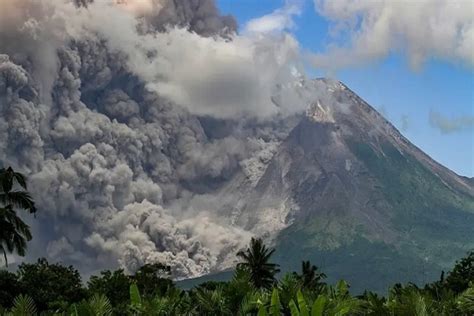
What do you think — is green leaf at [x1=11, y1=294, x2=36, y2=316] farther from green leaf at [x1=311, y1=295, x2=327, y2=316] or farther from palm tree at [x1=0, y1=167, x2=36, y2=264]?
palm tree at [x1=0, y1=167, x2=36, y2=264]

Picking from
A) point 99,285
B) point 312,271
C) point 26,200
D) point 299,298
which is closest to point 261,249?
point 312,271

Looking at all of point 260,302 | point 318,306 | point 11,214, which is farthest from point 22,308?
point 11,214

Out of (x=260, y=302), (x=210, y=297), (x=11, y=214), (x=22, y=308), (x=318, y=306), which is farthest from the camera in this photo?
(x=11, y=214)

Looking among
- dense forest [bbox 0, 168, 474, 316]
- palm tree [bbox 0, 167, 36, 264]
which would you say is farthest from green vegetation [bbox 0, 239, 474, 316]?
palm tree [bbox 0, 167, 36, 264]

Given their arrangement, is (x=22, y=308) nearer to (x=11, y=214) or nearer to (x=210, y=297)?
(x=210, y=297)

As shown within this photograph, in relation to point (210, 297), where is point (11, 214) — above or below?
above

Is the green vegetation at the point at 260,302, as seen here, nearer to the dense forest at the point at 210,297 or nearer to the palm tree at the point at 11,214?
the dense forest at the point at 210,297

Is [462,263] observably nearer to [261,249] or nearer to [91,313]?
[261,249]

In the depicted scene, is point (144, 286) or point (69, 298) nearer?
point (69, 298)

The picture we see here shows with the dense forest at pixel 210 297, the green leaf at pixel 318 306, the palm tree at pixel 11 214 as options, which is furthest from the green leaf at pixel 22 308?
the palm tree at pixel 11 214
